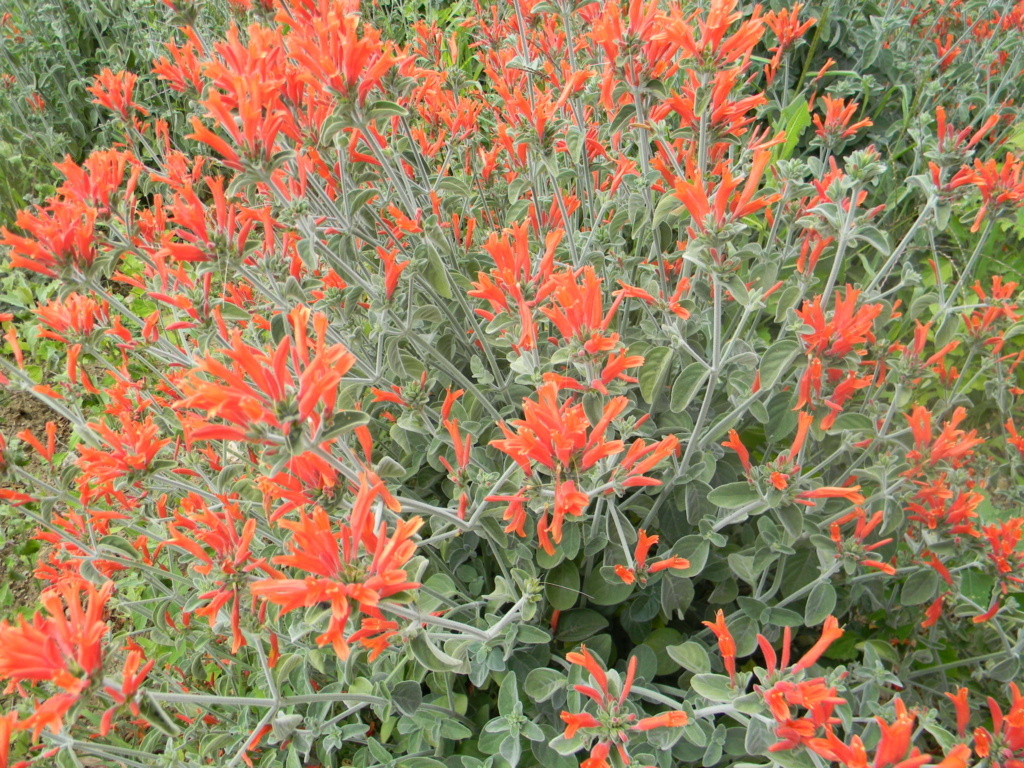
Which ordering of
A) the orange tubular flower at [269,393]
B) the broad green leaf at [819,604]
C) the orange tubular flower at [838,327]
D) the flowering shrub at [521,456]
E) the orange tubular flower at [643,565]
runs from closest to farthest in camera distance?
the orange tubular flower at [269,393]
the flowering shrub at [521,456]
the orange tubular flower at [838,327]
the orange tubular flower at [643,565]
the broad green leaf at [819,604]

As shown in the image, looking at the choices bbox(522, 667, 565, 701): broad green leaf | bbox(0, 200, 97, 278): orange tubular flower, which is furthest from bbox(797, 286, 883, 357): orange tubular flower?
bbox(0, 200, 97, 278): orange tubular flower

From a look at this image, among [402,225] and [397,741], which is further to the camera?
[397,741]

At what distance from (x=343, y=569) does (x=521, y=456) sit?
0.47m

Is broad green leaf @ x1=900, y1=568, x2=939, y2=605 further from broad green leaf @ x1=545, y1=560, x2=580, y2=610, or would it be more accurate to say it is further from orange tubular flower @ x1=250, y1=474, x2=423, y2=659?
orange tubular flower @ x1=250, y1=474, x2=423, y2=659

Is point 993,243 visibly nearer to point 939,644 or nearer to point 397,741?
point 939,644

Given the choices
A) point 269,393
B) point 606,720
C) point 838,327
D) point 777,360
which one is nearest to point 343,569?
point 269,393

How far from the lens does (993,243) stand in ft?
14.3

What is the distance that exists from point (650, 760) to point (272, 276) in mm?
1855

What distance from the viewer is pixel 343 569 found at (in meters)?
1.45

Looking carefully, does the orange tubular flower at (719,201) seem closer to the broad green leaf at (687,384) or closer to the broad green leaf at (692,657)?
the broad green leaf at (687,384)

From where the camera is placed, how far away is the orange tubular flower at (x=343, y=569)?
1330 millimetres

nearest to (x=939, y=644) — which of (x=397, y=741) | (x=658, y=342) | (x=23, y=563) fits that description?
(x=658, y=342)

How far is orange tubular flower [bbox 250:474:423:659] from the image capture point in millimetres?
1330

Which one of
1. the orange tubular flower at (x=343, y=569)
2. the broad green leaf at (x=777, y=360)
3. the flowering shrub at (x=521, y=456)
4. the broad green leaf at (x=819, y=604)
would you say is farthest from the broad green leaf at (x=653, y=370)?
the orange tubular flower at (x=343, y=569)
